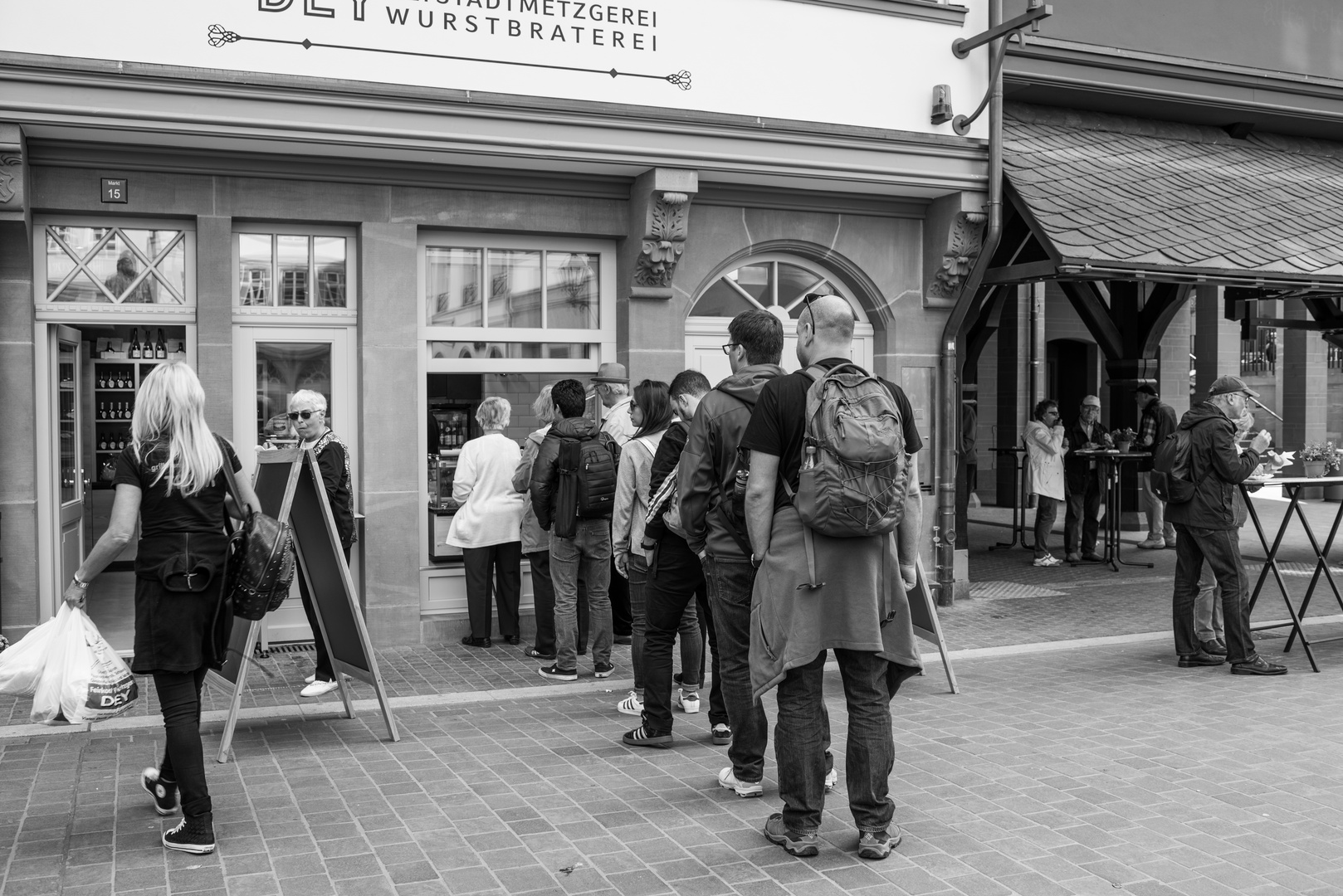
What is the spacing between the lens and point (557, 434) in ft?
25.6

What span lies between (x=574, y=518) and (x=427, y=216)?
253 cm

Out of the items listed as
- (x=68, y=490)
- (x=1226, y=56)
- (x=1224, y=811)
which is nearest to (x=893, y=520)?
(x=1224, y=811)

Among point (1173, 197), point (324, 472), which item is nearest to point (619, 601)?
point (324, 472)

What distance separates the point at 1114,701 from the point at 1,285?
22.6 feet

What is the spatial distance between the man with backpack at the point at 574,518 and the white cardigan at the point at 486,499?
761 mm

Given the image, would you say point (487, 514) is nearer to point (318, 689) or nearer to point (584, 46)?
point (318, 689)

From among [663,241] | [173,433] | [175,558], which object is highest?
[663,241]

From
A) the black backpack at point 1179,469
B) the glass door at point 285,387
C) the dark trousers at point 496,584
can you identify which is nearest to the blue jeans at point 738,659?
the dark trousers at point 496,584

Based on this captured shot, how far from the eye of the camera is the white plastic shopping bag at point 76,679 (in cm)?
462

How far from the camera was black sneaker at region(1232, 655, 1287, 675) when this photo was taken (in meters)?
7.77

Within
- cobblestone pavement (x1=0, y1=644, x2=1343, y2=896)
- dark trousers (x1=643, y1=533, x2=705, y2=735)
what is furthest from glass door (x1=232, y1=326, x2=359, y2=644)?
dark trousers (x1=643, y1=533, x2=705, y2=735)

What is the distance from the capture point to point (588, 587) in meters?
7.71

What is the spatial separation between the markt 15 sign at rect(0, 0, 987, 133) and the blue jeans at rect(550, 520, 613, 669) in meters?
3.00

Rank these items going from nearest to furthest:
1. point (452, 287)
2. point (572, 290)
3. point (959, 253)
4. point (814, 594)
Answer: point (814, 594), point (452, 287), point (572, 290), point (959, 253)
